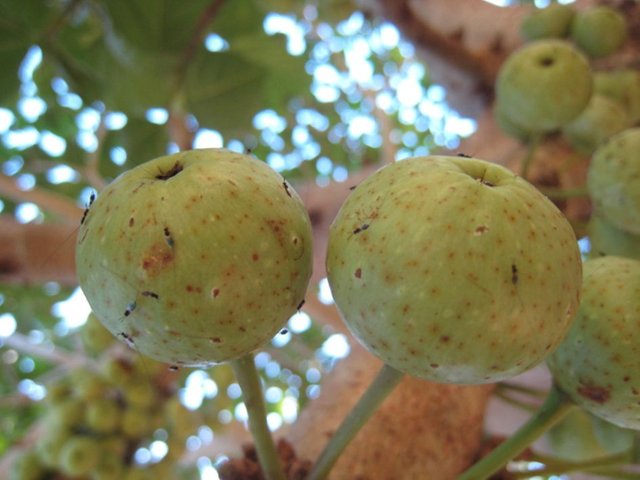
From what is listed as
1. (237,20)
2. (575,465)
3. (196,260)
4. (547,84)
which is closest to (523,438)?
(575,465)

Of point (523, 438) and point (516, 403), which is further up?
point (523, 438)

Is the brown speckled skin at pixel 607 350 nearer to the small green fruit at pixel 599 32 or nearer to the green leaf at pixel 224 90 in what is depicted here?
the small green fruit at pixel 599 32

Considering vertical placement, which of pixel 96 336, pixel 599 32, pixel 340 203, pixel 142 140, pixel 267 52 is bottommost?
pixel 96 336

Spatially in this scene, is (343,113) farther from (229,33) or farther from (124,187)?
(124,187)

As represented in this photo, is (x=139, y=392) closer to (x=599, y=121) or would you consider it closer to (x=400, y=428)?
(x=400, y=428)

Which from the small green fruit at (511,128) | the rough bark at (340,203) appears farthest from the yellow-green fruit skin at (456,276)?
the small green fruit at (511,128)

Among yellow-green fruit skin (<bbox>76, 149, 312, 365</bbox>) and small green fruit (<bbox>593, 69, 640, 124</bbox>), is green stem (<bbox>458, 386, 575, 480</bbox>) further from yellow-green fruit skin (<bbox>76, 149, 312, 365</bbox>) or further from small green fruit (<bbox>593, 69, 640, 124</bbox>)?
small green fruit (<bbox>593, 69, 640, 124</bbox>)

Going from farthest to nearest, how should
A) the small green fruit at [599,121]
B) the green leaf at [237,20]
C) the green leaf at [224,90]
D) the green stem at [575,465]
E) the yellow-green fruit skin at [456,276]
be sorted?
1. the green leaf at [237,20]
2. the green leaf at [224,90]
3. the small green fruit at [599,121]
4. the green stem at [575,465]
5. the yellow-green fruit skin at [456,276]
